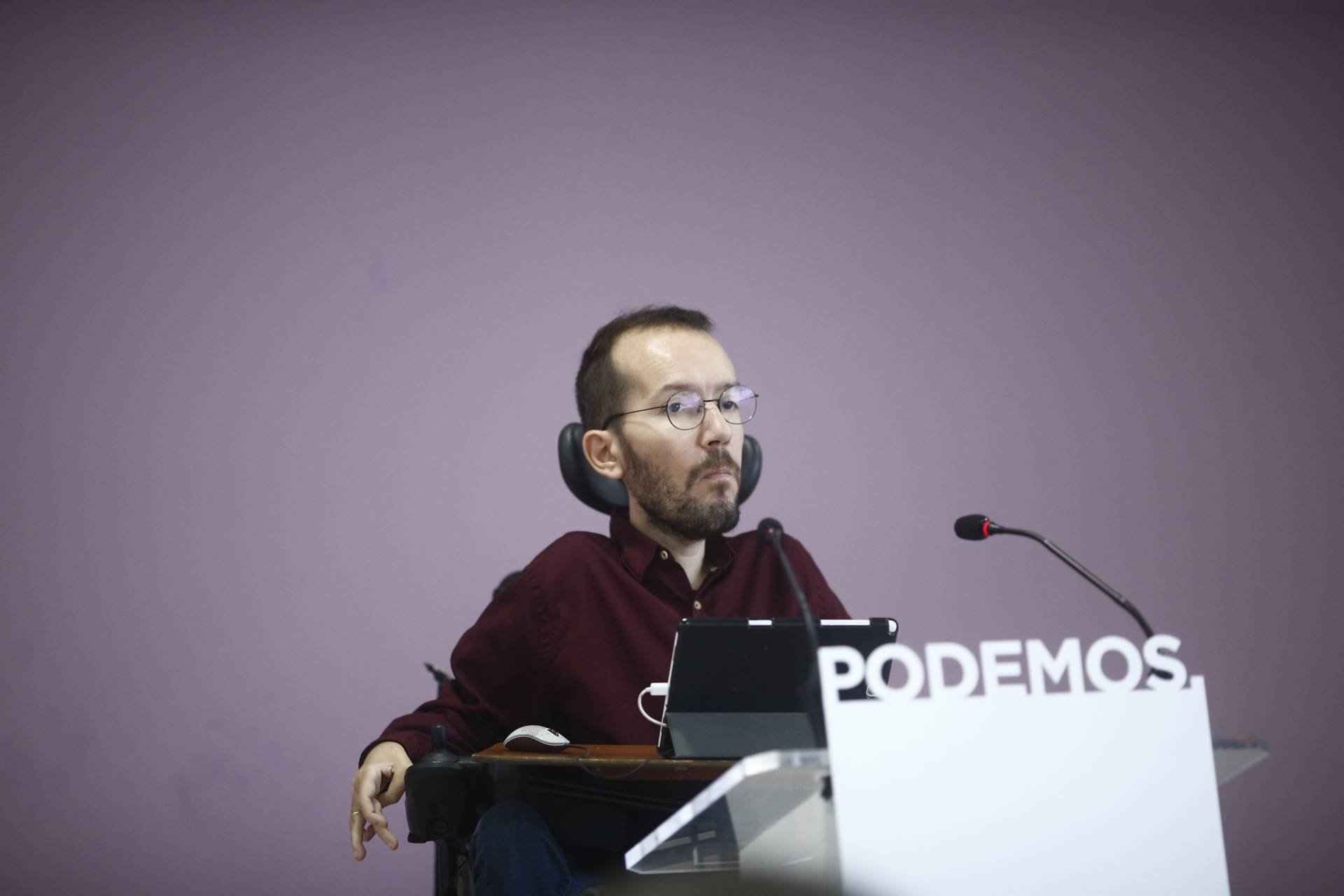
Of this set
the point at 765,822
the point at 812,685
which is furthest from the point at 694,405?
the point at 765,822

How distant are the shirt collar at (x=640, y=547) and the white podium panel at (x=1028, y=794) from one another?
969 mm

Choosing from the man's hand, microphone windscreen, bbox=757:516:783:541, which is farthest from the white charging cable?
the man's hand

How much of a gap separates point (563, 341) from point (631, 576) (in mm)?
1494

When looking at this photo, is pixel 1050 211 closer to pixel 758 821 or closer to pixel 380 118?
pixel 380 118

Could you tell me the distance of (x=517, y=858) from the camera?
1430 mm

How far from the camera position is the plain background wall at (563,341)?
9.68 feet

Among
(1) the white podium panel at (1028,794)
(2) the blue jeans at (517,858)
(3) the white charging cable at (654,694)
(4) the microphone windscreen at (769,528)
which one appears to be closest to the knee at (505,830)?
(2) the blue jeans at (517,858)

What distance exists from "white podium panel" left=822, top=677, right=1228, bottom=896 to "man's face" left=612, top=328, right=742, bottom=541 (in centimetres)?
95

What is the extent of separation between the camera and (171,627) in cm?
295

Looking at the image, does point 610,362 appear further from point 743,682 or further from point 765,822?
point 765,822

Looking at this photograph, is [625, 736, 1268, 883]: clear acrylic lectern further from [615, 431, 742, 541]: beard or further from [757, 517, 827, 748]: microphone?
[615, 431, 742, 541]: beard

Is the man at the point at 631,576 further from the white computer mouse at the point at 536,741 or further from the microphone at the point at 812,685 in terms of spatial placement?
the microphone at the point at 812,685

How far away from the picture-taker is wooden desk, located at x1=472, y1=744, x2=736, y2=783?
1280mm

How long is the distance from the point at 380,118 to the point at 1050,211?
7.12 ft
